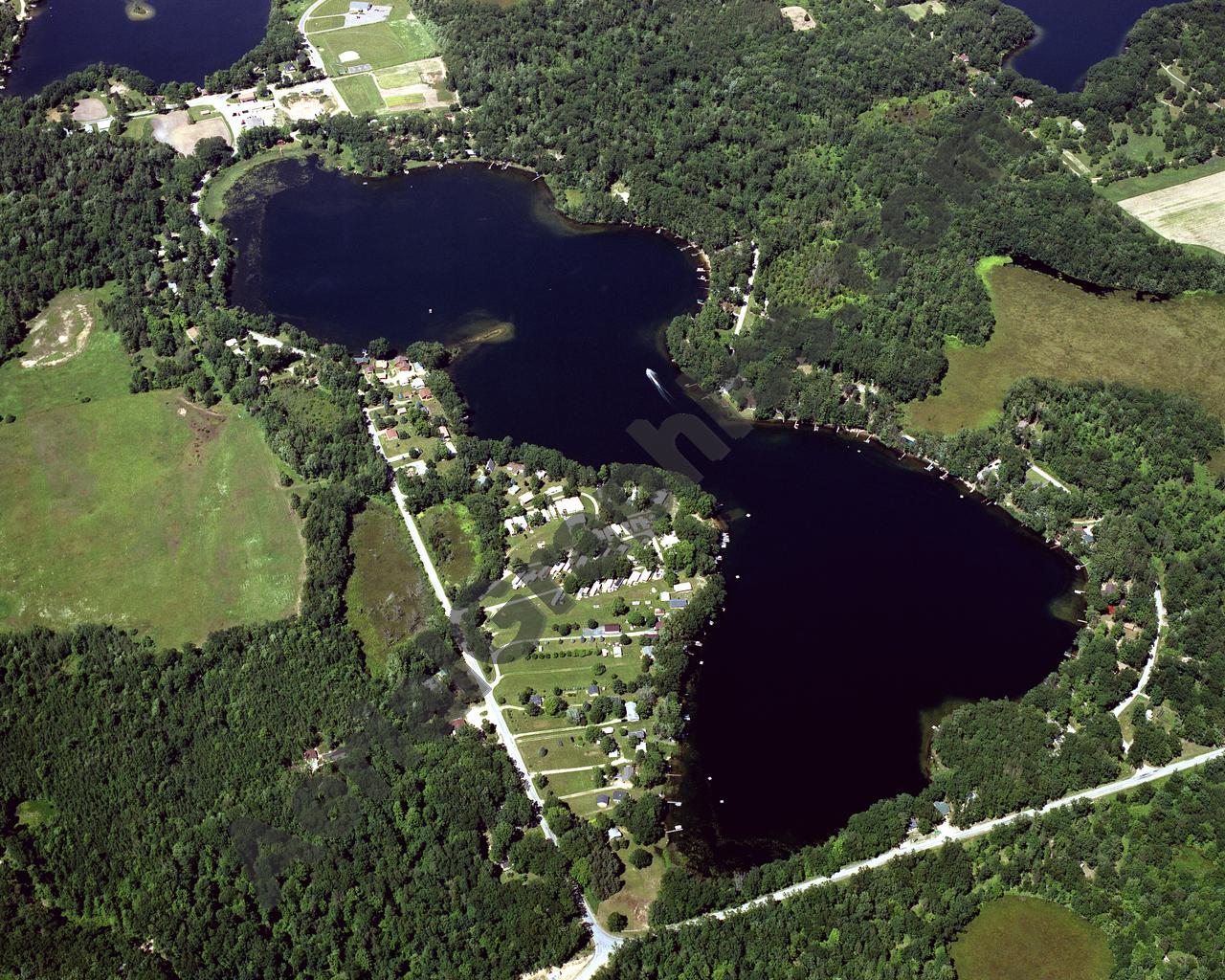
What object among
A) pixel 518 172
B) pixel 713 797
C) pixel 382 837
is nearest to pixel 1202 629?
pixel 713 797

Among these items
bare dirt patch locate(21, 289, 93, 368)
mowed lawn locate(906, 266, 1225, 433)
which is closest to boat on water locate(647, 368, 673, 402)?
mowed lawn locate(906, 266, 1225, 433)

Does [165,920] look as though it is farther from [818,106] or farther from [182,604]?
[818,106]

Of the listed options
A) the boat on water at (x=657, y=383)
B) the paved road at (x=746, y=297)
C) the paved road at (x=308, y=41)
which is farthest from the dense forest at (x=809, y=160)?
the paved road at (x=308, y=41)

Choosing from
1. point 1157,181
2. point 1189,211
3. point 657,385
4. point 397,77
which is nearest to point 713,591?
point 657,385

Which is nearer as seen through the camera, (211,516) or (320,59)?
(211,516)

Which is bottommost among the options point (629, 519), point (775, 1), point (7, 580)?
point (7, 580)

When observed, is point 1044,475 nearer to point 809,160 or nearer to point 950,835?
point 950,835

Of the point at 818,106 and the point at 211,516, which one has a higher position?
the point at 818,106
